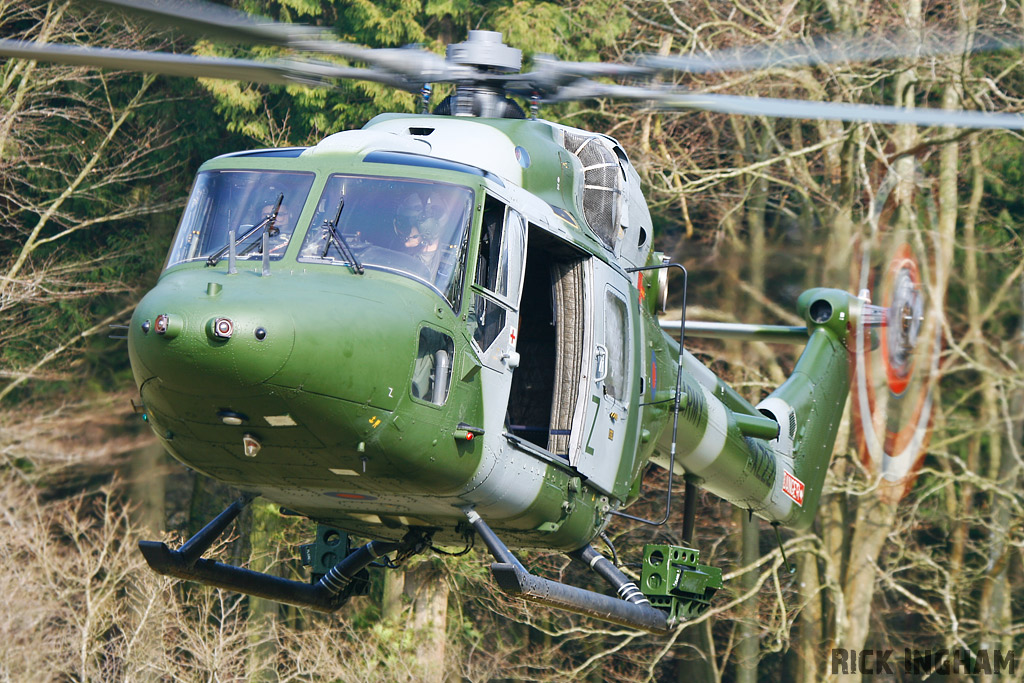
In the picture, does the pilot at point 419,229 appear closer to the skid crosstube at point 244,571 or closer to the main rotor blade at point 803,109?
the skid crosstube at point 244,571

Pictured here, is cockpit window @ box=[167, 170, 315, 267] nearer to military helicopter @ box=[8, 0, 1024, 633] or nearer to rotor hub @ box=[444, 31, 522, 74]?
military helicopter @ box=[8, 0, 1024, 633]

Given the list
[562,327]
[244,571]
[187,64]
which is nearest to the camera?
[187,64]

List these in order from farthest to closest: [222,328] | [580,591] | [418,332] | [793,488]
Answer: [793,488]
[580,591]
[418,332]
[222,328]

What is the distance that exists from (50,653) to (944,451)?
11.9 m

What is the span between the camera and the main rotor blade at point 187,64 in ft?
24.9

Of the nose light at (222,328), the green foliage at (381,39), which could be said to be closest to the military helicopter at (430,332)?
the nose light at (222,328)

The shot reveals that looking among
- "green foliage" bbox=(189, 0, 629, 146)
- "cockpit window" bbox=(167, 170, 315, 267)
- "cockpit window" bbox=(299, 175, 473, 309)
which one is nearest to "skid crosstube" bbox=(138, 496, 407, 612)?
"cockpit window" bbox=(167, 170, 315, 267)

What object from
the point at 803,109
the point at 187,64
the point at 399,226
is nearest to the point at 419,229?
the point at 399,226

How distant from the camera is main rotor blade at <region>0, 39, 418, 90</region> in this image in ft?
24.9

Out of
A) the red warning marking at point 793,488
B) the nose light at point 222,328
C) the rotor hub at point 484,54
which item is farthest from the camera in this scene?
the red warning marking at point 793,488

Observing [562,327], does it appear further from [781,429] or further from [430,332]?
[781,429]

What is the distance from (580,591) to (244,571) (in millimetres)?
2108

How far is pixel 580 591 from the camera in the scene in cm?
816

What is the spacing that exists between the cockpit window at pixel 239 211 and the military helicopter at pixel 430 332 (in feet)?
0.05
